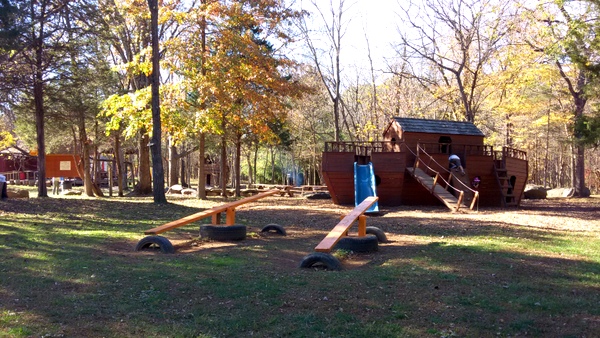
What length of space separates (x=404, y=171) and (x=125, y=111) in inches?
454

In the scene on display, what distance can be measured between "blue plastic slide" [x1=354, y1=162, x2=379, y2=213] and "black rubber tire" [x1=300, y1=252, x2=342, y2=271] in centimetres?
1343

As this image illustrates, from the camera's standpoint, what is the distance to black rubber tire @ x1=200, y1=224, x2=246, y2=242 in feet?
35.0

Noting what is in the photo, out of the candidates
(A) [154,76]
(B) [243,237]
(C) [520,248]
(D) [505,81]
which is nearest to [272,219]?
(B) [243,237]

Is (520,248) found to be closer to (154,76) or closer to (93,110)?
(154,76)

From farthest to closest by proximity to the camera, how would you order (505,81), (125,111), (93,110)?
(505,81)
(93,110)
(125,111)

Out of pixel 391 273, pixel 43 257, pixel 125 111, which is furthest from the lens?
pixel 125 111

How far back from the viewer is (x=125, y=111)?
1975 cm

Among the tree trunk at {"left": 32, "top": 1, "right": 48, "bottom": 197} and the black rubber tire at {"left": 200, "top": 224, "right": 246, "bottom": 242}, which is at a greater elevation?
the tree trunk at {"left": 32, "top": 1, "right": 48, "bottom": 197}

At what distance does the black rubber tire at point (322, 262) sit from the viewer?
7.46m

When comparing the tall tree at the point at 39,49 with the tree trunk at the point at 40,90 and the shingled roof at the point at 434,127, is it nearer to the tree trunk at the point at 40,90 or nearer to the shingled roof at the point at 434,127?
the tree trunk at the point at 40,90

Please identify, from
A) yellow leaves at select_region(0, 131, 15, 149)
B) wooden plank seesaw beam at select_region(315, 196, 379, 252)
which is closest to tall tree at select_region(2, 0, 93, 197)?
wooden plank seesaw beam at select_region(315, 196, 379, 252)

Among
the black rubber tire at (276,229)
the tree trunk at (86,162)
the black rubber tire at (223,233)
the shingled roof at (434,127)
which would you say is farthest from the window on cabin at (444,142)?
the tree trunk at (86,162)

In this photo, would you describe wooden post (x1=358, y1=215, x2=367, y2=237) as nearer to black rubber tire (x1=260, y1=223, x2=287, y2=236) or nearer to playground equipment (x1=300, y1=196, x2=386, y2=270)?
playground equipment (x1=300, y1=196, x2=386, y2=270)

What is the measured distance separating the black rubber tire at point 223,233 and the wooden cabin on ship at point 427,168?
1129 centimetres
